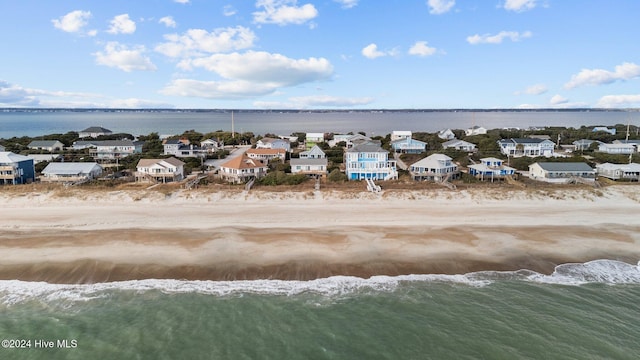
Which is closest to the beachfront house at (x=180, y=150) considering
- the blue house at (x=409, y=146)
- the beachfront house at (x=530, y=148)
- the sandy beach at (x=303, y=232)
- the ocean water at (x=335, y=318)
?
the sandy beach at (x=303, y=232)

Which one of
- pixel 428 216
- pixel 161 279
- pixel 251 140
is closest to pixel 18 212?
pixel 161 279

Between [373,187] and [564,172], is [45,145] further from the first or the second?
[564,172]

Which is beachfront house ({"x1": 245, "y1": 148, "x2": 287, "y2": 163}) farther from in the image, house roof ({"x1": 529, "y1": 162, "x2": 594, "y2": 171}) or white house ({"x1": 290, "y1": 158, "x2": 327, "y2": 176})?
house roof ({"x1": 529, "y1": 162, "x2": 594, "y2": 171})

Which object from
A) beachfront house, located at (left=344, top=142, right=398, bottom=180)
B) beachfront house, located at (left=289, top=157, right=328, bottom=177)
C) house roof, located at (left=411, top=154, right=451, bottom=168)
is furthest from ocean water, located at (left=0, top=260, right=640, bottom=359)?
beachfront house, located at (left=289, top=157, right=328, bottom=177)

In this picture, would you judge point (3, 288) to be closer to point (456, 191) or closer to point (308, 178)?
point (308, 178)

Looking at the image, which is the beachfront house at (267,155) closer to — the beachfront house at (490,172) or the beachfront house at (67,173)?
the beachfront house at (67,173)
